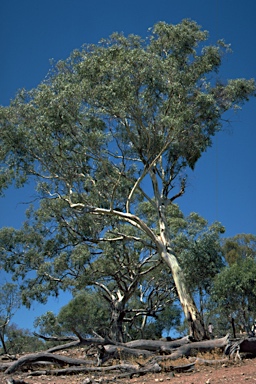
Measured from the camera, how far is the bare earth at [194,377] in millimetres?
9312

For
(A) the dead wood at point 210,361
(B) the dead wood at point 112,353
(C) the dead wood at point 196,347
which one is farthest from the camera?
(C) the dead wood at point 196,347

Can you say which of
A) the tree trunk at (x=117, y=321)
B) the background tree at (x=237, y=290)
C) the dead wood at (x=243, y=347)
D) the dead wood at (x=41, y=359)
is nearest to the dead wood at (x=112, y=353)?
the dead wood at (x=41, y=359)

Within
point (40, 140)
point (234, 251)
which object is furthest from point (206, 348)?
point (234, 251)

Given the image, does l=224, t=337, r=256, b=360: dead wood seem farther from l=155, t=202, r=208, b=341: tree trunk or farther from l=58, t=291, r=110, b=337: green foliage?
l=58, t=291, r=110, b=337: green foliage

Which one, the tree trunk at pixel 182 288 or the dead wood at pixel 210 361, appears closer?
the dead wood at pixel 210 361

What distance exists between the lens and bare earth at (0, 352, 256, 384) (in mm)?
9312

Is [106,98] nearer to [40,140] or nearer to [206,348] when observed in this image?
[40,140]

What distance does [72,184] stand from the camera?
19625 mm

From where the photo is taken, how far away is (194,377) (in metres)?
9.89

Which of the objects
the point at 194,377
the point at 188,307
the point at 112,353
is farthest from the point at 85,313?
the point at 194,377

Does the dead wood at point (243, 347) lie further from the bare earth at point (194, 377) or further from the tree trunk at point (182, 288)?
the tree trunk at point (182, 288)

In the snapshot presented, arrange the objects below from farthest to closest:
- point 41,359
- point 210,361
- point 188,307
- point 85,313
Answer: point 85,313
point 188,307
point 41,359
point 210,361

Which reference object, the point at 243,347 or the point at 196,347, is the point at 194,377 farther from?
the point at 196,347

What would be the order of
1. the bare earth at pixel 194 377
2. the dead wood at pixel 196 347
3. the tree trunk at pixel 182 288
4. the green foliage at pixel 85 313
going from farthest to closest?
the green foliage at pixel 85 313 → the tree trunk at pixel 182 288 → the dead wood at pixel 196 347 → the bare earth at pixel 194 377
